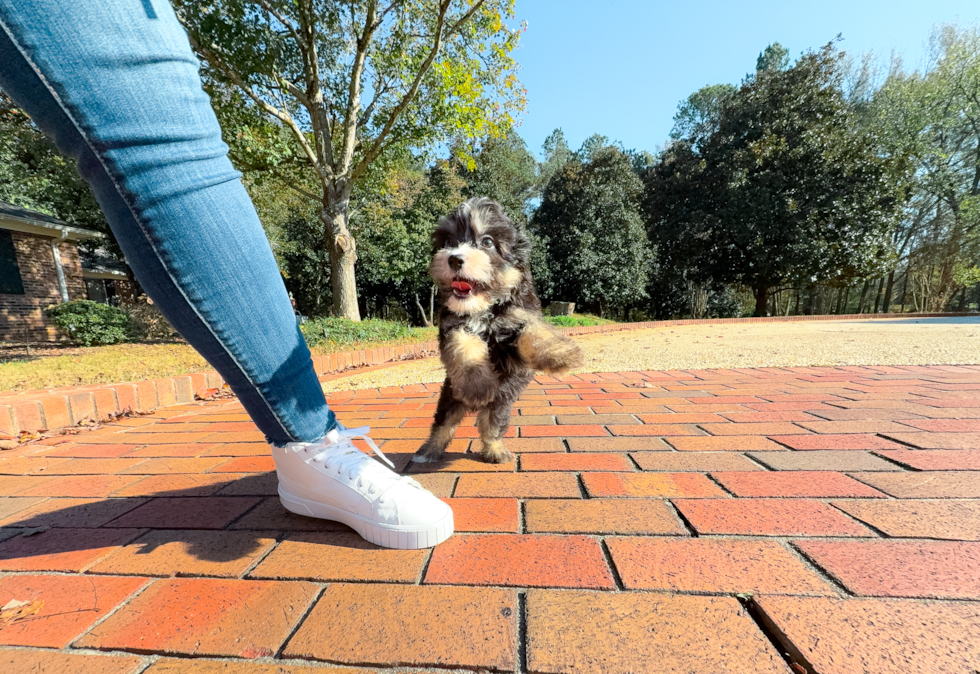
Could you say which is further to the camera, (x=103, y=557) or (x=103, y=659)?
(x=103, y=557)

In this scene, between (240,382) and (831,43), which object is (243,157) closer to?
(240,382)

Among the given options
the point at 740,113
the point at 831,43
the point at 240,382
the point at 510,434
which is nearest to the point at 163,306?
the point at 240,382

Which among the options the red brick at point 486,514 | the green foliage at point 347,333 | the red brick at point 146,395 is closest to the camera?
the red brick at point 486,514

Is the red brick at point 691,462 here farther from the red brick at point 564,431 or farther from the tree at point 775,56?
the tree at point 775,56

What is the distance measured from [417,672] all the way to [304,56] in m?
11.5

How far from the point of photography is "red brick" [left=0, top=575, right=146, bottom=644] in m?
0.95

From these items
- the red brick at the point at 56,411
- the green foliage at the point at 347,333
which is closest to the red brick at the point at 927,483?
the red brick at the point at 56,411

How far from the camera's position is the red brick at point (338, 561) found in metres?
1.15

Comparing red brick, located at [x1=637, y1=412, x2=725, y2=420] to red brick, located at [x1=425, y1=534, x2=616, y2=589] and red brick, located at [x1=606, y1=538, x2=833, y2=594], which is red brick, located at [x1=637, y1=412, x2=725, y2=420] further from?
red brick, located at [x1=425, y1=534, x2=616, y2=589]

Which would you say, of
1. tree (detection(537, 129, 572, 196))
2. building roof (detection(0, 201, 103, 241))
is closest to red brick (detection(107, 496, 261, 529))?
building roof (detection(0, 201, 103, 241))

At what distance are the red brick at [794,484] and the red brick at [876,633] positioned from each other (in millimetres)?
572

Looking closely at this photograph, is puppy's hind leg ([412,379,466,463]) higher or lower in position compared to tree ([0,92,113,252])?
lower

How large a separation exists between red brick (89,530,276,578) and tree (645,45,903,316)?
18.9 m

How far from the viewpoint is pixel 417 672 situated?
834 millimetres
